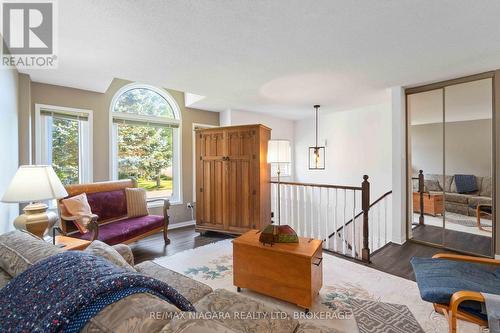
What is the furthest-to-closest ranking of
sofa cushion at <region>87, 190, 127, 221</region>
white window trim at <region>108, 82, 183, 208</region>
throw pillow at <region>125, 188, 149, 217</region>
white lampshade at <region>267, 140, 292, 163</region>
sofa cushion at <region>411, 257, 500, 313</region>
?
white window trim at <region>108, 82, 183, 208</region>
throw pillow at <region>125, 188, 149, 217</region>
sofa cushion at <region>87, 190, 127, 221</region>
white lampshade at <region>267, 140, 292, 163</region>
sofa cushion at <region>411, 257, 500, 313</region>

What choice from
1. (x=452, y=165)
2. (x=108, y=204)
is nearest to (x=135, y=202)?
(x=108, y=204)

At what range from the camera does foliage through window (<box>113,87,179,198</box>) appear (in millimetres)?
4129

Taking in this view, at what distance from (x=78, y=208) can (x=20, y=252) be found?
2066 mm

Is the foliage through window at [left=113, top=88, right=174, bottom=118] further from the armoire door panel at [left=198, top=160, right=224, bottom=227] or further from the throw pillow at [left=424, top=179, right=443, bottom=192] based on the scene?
the throw pillow at [left=424, top=179, right=443, bottom=192]

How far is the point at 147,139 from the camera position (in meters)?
4.41

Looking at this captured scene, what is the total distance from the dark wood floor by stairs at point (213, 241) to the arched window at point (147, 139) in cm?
99

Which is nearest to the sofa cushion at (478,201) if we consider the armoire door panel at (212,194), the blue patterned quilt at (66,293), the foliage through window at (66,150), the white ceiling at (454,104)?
the white ceiling at (454,104)

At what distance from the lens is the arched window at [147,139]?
4.11 metres

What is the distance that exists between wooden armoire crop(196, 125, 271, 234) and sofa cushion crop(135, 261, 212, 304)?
227 cm

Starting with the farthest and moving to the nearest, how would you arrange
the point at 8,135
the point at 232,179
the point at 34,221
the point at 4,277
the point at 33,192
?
the point at 232,179 < the point at 8,135 < the point at 34,221 < the point at 33,192 < the point at 4,277

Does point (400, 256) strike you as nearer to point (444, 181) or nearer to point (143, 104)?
point (444, 181)

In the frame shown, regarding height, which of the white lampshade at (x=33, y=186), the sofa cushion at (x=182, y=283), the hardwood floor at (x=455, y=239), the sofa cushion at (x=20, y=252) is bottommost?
the hardwood floor at (x=455, y=239)

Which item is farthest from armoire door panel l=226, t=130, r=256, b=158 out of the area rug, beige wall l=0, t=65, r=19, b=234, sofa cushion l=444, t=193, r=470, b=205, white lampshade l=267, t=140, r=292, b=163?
sofa cushion l=444, t=193, r=470, b=205
